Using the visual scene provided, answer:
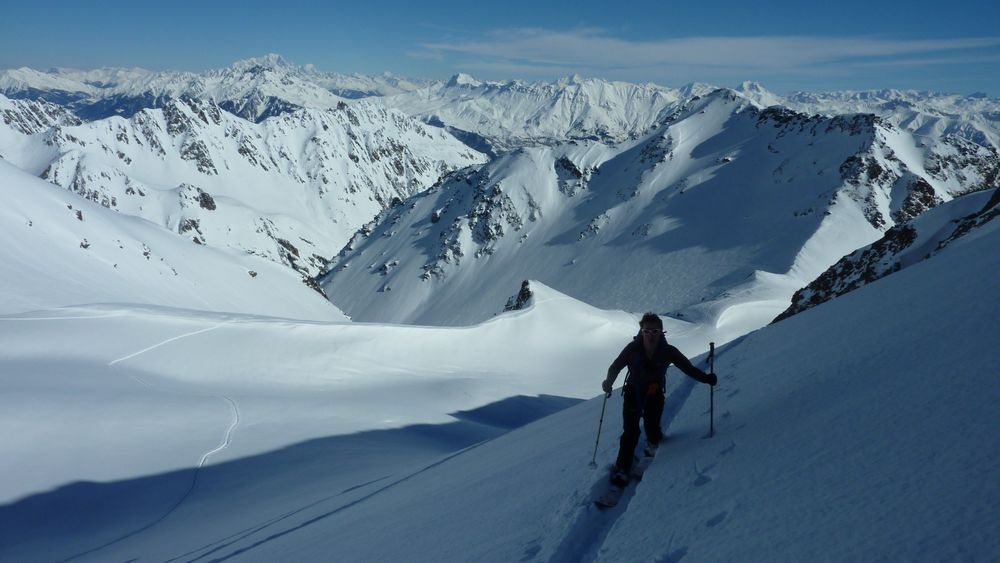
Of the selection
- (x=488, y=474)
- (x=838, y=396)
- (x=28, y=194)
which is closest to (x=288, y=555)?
(x=488, y=474)

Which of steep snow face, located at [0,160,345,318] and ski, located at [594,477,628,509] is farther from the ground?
steep snow face, located at [0,160,345,318]

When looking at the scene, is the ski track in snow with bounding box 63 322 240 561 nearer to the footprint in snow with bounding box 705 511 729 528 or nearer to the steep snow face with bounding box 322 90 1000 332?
the footprint in snow with bounding box 705 511 729 528

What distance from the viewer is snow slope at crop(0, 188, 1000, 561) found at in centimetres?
360

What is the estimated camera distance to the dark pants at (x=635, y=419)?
5.96 meters

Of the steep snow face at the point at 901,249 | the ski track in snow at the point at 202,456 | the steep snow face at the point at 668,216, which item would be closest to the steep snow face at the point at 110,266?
the ski track in snow at the point at 202,456

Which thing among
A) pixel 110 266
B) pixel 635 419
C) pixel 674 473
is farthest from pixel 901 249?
pixel 110 266

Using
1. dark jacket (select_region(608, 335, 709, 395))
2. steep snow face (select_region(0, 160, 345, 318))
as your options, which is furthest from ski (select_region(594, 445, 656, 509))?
steep snow face (select_region(0, 160, 345, 318))

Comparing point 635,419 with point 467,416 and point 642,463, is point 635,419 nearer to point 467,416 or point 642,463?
point 642,463

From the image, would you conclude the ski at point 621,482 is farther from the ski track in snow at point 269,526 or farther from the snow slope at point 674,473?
the ski track in snow at point 269,526

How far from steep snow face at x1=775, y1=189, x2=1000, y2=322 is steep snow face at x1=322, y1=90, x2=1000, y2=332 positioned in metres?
24.4

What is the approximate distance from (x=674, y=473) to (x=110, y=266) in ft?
142

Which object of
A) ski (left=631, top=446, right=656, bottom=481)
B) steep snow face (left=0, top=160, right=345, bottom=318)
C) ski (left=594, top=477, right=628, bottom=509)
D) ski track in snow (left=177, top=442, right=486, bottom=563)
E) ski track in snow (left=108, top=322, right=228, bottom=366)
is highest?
steep snow face (left=0, top=160, right=345, bottom=318)

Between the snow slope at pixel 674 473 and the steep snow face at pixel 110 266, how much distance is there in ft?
50.6

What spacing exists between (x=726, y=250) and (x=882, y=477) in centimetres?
9119
